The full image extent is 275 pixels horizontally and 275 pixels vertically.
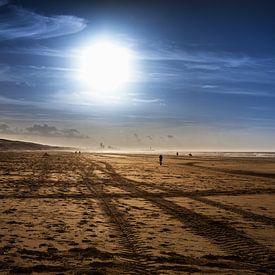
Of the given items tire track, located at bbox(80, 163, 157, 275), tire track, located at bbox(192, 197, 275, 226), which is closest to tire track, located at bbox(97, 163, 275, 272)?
tire track, located at bbox(192, 197, 275, 226)

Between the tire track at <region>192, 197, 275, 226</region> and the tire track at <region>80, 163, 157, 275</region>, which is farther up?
the tire track at <region>192, 197, 275, 226</region>

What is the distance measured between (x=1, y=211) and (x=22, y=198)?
11.9ft

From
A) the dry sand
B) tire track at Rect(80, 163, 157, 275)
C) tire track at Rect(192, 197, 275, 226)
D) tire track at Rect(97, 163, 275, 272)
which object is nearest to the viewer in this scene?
tire track at Rect(80, 163, 157, 275)

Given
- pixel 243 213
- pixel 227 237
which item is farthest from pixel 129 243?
pixel 243 213

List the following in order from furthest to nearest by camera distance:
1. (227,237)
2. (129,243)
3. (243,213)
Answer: (243,213) < (227,237) < (129,243)

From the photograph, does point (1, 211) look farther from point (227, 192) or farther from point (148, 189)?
point (227, 192)

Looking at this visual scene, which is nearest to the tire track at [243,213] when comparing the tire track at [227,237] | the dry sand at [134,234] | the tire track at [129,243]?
the dry sand at [134,234]

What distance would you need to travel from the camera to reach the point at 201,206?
1664 cm

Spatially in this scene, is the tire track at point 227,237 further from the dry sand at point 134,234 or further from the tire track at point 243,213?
the tire track at point 243,213

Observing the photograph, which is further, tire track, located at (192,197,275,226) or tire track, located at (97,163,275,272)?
tire track, located at (192,197,275,226)

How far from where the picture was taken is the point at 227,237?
424 inches

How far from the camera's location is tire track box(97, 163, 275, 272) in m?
8.61

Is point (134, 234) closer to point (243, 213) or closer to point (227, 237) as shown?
point (227, 237)

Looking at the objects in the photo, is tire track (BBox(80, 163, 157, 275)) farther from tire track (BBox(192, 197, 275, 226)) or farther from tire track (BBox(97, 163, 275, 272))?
tire track (BBox(192, 197, 275, 226))
